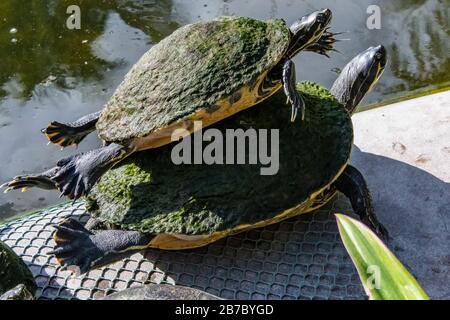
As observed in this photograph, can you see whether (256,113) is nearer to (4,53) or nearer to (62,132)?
(62,132)

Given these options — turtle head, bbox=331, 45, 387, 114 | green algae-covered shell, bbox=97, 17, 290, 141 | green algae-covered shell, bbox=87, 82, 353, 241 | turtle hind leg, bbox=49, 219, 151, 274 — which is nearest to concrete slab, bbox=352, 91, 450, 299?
turtle head, bbox=331, 45, 387, 114

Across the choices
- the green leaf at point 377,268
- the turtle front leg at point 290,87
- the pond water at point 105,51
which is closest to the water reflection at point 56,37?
the pond water at point 105,51

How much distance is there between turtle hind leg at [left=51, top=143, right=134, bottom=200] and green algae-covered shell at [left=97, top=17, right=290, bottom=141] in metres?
0.05

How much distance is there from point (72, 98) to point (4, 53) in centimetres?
61

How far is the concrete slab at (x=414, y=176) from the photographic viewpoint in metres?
2.11

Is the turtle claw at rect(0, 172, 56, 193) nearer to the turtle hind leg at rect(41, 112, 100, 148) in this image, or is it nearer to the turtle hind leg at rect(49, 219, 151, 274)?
the turtle hind leg at rect(41, 112, 100, 148)

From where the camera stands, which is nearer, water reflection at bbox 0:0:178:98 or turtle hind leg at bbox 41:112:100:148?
turtle hind leg at bbox 41:112:100:148

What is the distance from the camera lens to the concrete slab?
6.91 feet

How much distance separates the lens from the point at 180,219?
6.55 feet

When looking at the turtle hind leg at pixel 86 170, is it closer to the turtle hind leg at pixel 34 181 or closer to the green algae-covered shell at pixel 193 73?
the green algae-covered shell at pixel 193 73

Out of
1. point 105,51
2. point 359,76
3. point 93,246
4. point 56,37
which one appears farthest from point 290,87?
point 56,37

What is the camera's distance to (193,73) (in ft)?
6.46

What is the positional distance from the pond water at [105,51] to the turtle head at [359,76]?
0.82 m

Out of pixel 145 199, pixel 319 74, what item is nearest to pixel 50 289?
pixel 145 199
